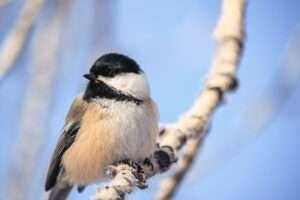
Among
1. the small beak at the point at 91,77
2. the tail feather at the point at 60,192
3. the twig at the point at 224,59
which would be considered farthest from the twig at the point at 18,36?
the tail feather at the point at 60,192

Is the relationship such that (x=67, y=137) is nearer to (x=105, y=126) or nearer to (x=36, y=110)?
(x=105, y=126)

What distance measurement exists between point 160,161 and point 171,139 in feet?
0.42

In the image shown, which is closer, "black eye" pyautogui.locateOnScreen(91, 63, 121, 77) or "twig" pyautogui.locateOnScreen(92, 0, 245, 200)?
"twig" pyautogui.locateOnScreen(92, 0, 245, 200)

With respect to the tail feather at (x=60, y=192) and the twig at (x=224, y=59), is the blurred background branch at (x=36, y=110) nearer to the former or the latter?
the twig at (x=224, y=59)

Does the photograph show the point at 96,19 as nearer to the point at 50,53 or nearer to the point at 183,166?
the point at 50,53

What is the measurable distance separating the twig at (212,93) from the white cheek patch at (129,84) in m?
0.36

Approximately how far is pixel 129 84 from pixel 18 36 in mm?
691

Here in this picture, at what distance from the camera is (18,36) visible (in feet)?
5.79

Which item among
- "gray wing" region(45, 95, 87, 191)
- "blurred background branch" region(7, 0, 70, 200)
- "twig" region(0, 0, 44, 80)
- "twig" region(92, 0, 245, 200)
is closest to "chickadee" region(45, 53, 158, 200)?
"gray wing" region(45, 95, 87, 191)

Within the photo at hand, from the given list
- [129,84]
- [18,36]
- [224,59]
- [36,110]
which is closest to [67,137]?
[129,84]

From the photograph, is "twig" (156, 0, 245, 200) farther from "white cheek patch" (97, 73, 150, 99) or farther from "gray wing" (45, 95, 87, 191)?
"gray wing" (45, 95, 87, 191)

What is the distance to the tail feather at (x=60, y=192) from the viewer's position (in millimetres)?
2545

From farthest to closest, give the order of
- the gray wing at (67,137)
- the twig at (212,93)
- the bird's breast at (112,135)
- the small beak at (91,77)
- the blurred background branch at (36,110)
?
the gray wing at (67,137) → the small beak at (91,77) → the bird's breast at (112,135) → the twig at (212,93) → the blurred background branch at (36,110)

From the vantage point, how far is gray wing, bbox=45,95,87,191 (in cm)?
243
